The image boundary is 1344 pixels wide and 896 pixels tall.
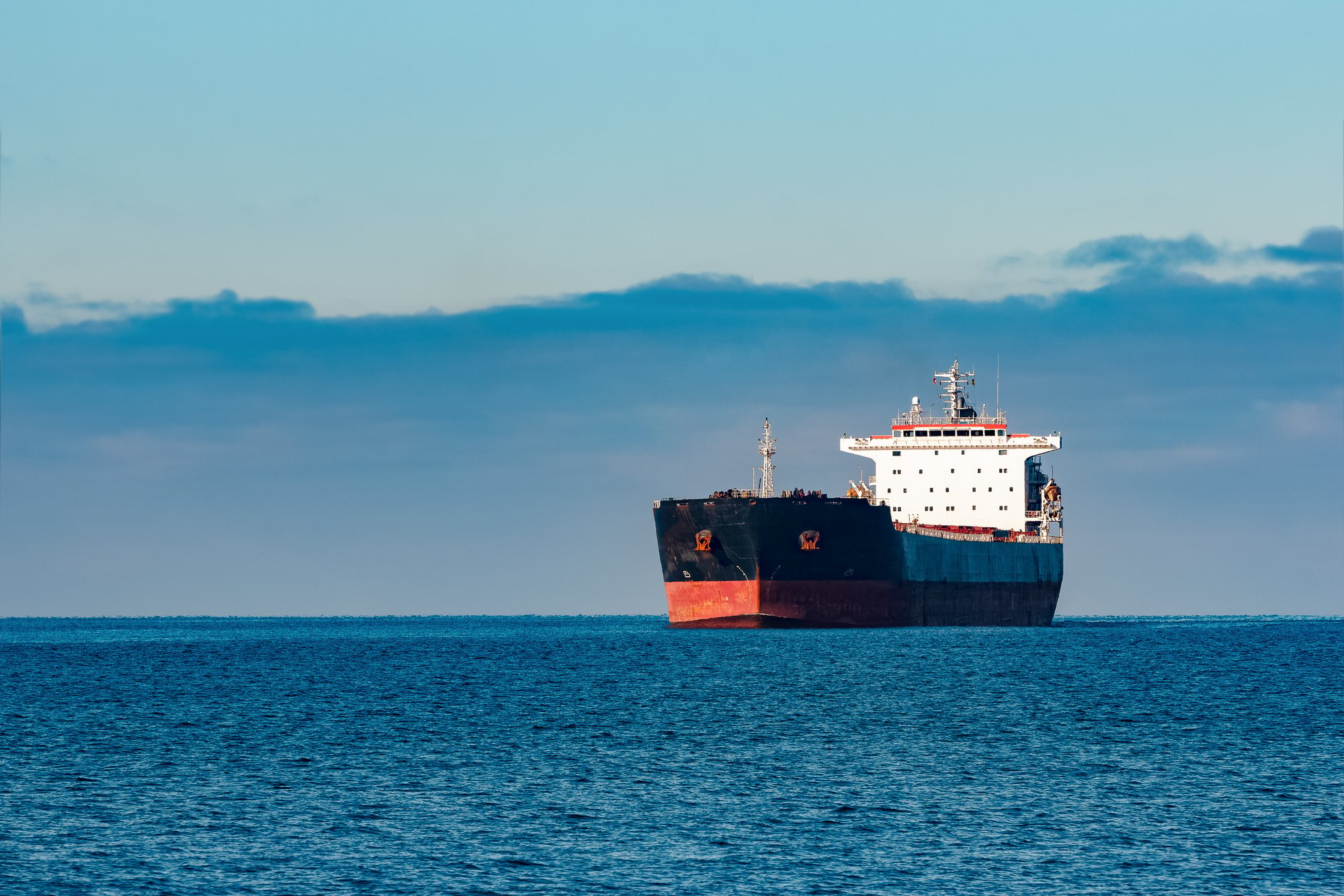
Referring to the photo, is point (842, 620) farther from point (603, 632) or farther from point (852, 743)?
point (603, 632)

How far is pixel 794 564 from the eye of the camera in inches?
2768

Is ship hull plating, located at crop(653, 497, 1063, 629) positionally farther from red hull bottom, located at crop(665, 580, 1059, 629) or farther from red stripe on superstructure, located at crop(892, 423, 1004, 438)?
red stripe on superstructure, located at crop(892, 423, 1004, 438)

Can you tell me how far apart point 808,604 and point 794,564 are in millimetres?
2540

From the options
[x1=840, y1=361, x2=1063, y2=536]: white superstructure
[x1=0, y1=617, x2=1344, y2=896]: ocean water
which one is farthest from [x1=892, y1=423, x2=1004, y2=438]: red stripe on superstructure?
[x1=0, y1=617, x2=1344, y2=896]: ocean water

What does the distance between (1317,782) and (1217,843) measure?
24.8ft

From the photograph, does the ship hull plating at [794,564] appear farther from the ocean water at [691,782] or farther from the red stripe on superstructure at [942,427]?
the red stripe on superstructure at [942,427]

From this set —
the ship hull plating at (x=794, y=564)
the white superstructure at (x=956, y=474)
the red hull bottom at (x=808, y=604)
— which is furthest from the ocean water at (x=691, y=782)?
the white superstructure at (x=956, y=474)

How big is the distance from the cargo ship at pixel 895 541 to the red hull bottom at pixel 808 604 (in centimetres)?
7

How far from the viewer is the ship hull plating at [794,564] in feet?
227

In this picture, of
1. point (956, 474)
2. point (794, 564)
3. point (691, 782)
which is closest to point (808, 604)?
point (794, 564)

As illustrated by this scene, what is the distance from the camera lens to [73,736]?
40.2m

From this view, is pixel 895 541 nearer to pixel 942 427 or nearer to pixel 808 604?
pixel 808 604

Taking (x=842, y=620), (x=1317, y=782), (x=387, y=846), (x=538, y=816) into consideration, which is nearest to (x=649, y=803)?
(x=538, y=816)

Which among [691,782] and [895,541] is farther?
[895,541]
